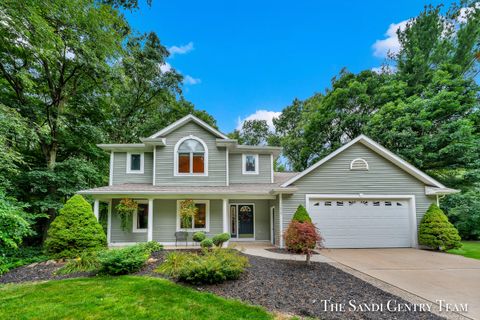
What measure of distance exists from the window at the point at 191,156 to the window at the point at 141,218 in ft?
8.65

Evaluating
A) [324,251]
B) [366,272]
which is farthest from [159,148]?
[366,272]

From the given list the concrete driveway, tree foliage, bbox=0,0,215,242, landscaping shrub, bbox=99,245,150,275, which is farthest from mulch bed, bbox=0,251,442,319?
tree foliage, bbox=0,0,215,242

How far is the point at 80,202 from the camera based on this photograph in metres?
8.99

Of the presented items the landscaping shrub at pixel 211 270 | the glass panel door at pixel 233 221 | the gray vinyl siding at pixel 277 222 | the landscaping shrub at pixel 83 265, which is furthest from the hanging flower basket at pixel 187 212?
the landscaping shrub at pixel 211 270

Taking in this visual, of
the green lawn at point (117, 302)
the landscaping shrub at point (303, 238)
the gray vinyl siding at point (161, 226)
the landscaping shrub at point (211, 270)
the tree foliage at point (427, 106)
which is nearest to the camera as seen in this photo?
the green lawn at point (117, 302)

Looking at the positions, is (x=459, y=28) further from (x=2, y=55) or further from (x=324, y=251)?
(x=2, y=55)

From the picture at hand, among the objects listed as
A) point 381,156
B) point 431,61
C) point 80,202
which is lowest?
point 80,202

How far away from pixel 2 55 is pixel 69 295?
12.2 m

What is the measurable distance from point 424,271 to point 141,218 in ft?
38.2

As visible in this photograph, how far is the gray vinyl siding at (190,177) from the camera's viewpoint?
1241cm

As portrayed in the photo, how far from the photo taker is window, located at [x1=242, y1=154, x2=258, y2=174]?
13.6m

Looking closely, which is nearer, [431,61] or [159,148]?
[159,148]

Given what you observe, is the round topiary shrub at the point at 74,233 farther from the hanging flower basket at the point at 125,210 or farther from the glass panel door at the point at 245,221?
the glass panel door at the point at 245,221

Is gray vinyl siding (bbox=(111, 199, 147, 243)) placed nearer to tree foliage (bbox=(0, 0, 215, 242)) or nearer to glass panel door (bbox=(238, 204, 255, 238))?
tree foliage (bbox=(0, 0, 215, 242))
